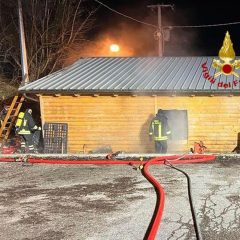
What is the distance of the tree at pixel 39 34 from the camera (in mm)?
23828

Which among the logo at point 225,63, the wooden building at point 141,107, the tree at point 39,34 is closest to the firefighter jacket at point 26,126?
the wooden building at point 141,107

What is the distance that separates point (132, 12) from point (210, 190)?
30440 millimetres

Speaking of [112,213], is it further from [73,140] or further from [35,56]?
[35,56]

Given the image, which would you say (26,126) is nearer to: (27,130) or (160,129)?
(27,130)

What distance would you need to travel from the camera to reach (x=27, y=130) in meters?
14.4

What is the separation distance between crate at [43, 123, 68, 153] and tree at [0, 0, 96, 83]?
29.3 feet

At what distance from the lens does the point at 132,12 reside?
3700cm

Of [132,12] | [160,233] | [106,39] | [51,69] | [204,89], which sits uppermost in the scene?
[132,12]

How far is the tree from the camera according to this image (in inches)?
938

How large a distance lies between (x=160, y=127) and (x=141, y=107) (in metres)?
1.84

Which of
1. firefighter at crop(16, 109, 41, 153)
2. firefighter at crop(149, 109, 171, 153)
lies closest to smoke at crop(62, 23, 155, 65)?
firefighter at crop(16, 109, 41, 153)

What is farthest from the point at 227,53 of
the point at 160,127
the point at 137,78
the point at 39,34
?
the point at 39,34

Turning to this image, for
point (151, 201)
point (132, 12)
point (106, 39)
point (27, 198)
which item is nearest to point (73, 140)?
point (27, 198)

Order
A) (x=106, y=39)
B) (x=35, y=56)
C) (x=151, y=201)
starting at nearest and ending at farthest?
(x=151, y=201), (x=35, y=56), (x=106, y=39)
